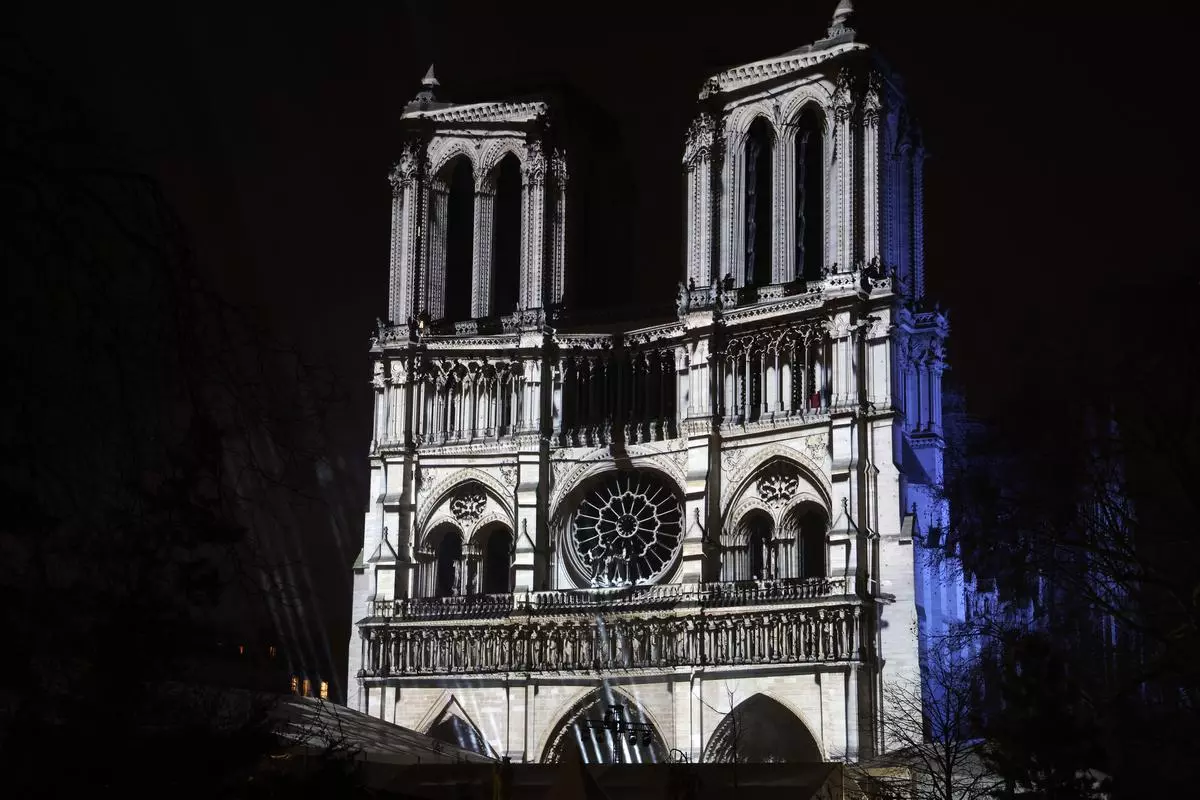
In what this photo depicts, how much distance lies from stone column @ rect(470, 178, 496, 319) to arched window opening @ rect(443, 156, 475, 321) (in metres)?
1.20

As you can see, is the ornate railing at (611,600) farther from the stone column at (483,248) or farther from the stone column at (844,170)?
the stone column at (483,248)

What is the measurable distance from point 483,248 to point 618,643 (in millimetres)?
13140

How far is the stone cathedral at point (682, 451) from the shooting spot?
44375 mm

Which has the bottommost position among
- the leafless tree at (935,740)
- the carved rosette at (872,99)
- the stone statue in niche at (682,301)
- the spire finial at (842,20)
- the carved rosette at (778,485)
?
the leafless tree at (935,740)

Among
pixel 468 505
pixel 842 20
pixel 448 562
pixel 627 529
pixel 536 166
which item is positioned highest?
pixel 842 20

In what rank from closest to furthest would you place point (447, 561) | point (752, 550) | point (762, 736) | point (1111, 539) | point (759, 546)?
1. point (1111, 539)
2. point (762, 736)
3. point (752, 550)
4. point (759, 546)
5. point (447, 561)

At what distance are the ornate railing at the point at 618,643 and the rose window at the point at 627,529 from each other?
7.87 ft

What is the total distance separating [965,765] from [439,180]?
26.3 metres

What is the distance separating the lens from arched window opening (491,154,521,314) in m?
53.7

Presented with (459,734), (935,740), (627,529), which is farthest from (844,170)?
(459,734)

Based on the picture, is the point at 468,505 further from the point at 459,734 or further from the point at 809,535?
the point at 809,535

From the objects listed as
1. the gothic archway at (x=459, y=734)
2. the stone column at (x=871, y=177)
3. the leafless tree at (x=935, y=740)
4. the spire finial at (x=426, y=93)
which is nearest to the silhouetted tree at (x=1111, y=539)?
the leafless tree at (x=935, y=740)

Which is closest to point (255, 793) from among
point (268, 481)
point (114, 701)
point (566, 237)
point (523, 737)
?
point (114, 701)

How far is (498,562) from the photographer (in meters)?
53.5
